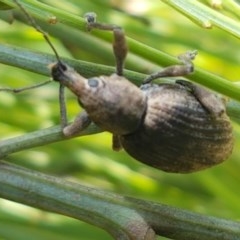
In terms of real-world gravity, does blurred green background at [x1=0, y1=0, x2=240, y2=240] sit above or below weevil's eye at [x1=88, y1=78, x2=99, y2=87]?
below

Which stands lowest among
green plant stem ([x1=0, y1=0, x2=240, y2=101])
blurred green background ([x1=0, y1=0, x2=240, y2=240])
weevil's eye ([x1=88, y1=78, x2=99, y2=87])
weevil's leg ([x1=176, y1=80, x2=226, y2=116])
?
blurred green background ([x1=0, y1=0, x2=240, y2=240])

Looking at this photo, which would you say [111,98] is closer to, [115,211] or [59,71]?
[59,71]

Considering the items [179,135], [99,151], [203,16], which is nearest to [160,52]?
[203,16]

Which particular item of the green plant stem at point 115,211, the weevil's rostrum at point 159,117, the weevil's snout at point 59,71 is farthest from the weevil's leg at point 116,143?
the green plant stem at point 115,211

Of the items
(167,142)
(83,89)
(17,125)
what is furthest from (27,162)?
(167,142)

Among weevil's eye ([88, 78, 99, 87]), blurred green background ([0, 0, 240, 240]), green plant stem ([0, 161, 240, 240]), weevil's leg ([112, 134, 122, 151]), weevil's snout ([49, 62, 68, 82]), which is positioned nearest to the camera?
green plant stem ([0, 161, 240, 240])

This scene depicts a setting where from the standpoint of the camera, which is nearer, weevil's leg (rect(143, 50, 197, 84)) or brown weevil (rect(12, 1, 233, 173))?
weevil's leg (rect(143, 50, 197, 84))

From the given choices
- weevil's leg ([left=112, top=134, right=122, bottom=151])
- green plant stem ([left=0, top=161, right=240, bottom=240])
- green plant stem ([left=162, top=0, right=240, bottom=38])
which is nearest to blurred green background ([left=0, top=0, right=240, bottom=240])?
weevil's leg ([left=112, top=134, right=122, bottom=151])

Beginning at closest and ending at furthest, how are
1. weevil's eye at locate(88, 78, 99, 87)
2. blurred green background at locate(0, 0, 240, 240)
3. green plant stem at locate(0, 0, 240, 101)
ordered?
green plant stem at locate(0, 0, 240, 101) → weevil's eye at locate(88, 78, 99, 87) → blurred green background at locate(0, 0, 240, 240)

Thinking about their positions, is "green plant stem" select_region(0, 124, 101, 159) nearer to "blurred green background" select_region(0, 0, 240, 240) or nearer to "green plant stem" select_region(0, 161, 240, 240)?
"green plant stem" select_region(0, 161, 240, 240)
